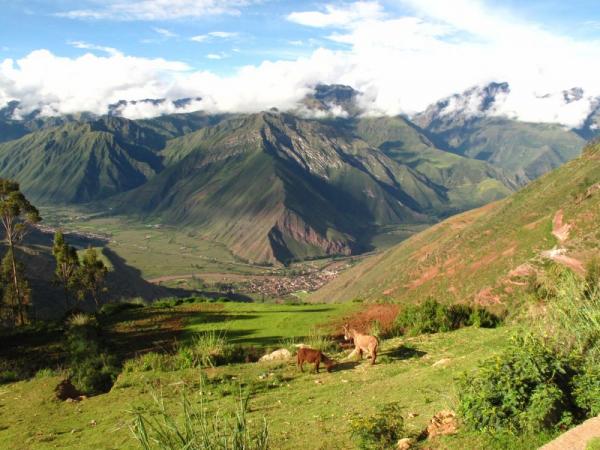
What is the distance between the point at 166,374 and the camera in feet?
73.8

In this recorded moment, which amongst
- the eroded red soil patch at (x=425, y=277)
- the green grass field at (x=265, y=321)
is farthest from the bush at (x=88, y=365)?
the eroded red soil patch at (x=425, y=277)

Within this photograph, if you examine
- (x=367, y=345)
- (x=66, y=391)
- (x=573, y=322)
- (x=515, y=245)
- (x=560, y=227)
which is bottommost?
(x=515, y=245)

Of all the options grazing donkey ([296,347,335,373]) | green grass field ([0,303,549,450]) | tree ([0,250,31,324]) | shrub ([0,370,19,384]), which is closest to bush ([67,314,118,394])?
green grass field ([0,303,549,450])

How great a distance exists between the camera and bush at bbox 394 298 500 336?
2943 centimetres

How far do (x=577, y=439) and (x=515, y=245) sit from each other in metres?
69.5

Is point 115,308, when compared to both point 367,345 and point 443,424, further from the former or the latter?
point 443,424

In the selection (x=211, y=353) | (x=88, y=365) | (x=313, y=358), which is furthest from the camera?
(x=211, y=353)

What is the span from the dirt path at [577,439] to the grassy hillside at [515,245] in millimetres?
43020

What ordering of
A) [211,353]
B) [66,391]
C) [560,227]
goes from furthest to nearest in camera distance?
[560,227] < [211,353] < [66,391]

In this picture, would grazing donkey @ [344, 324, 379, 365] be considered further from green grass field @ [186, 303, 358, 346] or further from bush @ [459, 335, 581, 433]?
bush @ [459, 335, 581, 433]

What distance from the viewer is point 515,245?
73.2 m

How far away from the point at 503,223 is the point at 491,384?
86.9m

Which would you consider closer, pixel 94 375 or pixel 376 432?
Result: pixel 376 432

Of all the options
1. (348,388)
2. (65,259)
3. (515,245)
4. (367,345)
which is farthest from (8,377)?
(515,245)
